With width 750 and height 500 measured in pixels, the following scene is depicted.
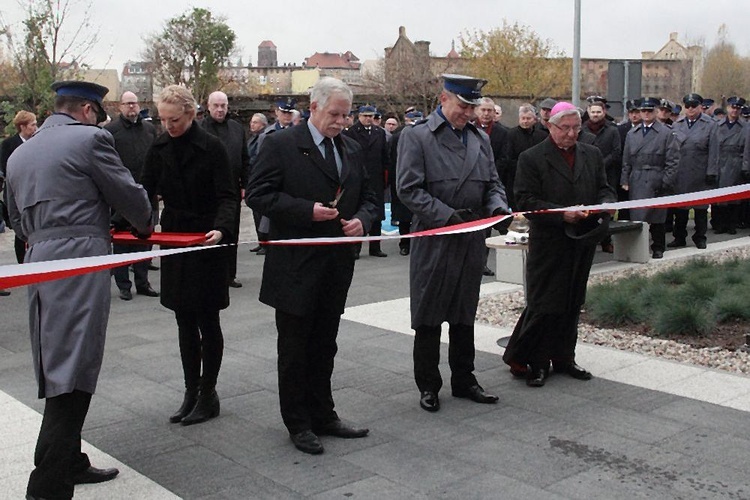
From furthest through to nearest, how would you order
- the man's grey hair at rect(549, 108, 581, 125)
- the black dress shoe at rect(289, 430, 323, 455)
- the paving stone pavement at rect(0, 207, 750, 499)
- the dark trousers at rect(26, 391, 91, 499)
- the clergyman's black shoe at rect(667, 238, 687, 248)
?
1. the clergyman's black shoe at rect(667, 238, 687, 248)
2. the man's grey hair at rect(549, 108, 581, 125)
3. the black dress shoe at rect(289, 430, 323, 455)
4. the paving stone pavement at rect(0, 207, 750, 499)
5. the dark trousers at rect(26, 391, 91, 499)

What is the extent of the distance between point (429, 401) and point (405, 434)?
52cm

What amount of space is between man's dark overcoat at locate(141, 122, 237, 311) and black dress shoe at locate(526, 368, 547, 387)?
2.21 m

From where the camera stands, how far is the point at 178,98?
557cm

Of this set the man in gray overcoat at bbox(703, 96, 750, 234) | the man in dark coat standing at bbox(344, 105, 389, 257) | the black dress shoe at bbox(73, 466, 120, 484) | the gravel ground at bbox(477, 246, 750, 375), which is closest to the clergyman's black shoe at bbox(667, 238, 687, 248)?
the man in gray overcoat at bbox(703, 96, 750, 234)

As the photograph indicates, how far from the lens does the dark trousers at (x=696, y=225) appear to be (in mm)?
13805

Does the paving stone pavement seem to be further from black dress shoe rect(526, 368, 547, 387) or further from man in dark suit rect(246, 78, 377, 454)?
man in dark suit rect(246, 78, 377, 454)

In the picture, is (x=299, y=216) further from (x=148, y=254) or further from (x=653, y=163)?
(x=653, y=163)

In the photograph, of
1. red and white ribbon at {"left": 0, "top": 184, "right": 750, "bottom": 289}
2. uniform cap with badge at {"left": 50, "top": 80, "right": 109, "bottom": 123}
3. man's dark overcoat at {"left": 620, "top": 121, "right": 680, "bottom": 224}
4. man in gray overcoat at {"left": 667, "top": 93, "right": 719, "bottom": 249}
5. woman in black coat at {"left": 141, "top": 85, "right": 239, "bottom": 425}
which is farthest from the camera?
man in gray overcoat at {"left": 667, "top": 93, "right": 719, "bottom": 249}

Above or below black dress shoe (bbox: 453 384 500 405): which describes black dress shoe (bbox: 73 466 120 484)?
above

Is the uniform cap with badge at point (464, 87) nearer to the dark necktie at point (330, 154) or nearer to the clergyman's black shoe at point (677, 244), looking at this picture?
the dark necktie at point (330, 154)

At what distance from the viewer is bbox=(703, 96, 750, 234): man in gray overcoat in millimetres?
15406

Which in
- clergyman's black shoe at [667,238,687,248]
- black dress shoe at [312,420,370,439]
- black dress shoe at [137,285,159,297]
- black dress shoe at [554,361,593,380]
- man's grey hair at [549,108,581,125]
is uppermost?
man's grey hair at [549,108,581,125]

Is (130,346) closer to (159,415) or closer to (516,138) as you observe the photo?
(159,415)

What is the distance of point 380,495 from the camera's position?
15.2 ft
